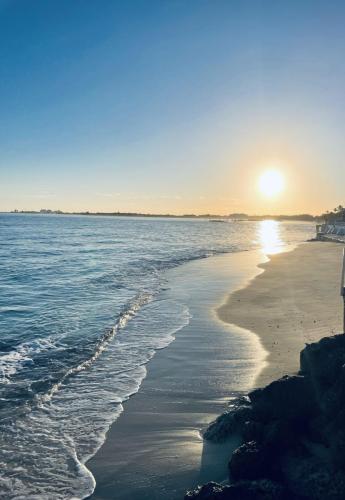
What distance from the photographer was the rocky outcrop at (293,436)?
5035 millimetres

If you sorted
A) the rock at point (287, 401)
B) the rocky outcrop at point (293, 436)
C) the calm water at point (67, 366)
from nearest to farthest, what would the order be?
the rocky outcrop at point (293, 436) < the rock at point (287, 401) < the calm water at point (67, 366)

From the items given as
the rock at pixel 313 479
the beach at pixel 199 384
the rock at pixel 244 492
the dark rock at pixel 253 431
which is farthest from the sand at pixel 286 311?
the rock at pixel 244 492

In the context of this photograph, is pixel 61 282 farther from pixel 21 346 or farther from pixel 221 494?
pixel 221 494

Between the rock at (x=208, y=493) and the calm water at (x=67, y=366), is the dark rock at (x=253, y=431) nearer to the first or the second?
the rock at (x=208, y=493)

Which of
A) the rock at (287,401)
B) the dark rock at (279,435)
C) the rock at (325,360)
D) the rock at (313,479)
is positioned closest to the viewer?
the rock at (313,479)

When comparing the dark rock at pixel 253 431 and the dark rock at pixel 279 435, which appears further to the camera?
the dark rock at pixel 253 431

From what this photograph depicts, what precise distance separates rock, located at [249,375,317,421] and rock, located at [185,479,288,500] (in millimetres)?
1200

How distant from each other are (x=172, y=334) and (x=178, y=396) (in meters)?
4.63

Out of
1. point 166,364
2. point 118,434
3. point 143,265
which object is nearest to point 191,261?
point 143,265

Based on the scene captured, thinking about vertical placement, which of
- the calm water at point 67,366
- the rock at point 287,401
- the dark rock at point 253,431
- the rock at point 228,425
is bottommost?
the calm water at point 67,366

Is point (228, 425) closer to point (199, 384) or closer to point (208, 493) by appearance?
point (208, 493)

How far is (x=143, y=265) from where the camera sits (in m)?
33.4

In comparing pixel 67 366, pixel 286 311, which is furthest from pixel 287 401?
pixel 286 311

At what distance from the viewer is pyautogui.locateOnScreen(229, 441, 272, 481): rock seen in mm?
5359
